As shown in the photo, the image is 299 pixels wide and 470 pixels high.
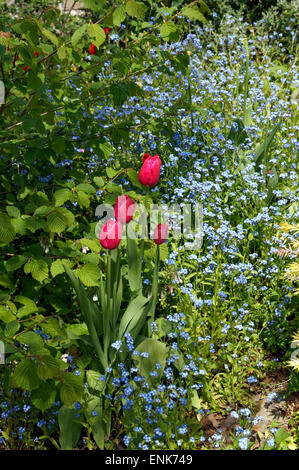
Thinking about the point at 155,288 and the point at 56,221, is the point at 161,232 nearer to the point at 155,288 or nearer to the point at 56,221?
the point at 155,288

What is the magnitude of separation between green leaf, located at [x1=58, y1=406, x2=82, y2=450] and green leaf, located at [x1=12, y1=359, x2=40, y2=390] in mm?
510

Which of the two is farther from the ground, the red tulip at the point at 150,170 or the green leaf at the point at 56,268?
the red tulip at the point at 150,170

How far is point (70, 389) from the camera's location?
6.78ft

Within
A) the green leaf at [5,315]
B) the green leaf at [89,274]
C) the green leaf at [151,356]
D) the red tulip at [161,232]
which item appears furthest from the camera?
the green leaf at [151,356]

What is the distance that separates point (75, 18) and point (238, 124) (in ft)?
11.7

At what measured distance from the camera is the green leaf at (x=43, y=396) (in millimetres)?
2045

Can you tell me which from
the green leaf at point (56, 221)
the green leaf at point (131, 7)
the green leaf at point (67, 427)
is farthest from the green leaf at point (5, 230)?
the green leaf at point (131, 7)

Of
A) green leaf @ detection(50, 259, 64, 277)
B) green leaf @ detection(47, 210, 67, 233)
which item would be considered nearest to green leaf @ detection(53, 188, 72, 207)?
green leaf @ detection(47, 210, 67, 233)

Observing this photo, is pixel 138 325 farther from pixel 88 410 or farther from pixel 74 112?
pixel 74 112

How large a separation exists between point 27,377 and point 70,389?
201mm

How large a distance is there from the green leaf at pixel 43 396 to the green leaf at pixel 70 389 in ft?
0.15

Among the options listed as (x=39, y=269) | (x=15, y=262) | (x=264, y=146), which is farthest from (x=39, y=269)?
(x=264, y=146)

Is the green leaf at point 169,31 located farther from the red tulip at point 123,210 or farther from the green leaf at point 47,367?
the green leaf at point 47,367
